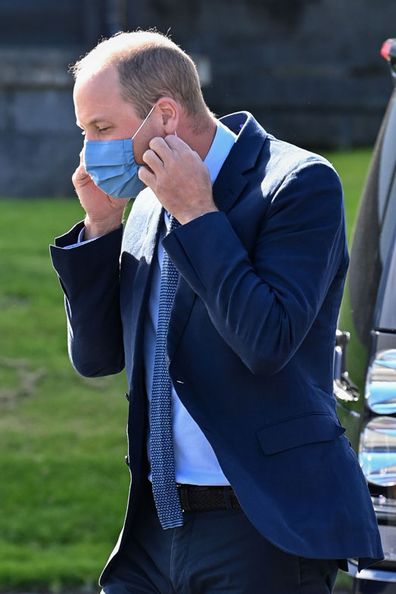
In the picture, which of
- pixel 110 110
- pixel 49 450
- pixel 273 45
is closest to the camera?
pixel 110 110

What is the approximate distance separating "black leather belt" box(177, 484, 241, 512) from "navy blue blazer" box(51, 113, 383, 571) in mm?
117

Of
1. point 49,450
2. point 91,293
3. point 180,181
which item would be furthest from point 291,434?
point 49,450

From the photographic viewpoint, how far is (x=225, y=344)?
2625 mm

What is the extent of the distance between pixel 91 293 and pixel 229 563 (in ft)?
2.32

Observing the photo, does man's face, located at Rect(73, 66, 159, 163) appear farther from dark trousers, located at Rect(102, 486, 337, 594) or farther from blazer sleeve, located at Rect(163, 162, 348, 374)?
dark trousers, located at Rect(102, 486, 337, 594)

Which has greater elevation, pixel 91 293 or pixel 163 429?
pixel 91 293

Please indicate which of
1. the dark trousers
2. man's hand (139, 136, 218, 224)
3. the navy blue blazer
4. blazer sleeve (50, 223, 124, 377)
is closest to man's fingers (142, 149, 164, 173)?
man's hand (139, 136, 218, 224)

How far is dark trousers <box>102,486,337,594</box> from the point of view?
8.70ft

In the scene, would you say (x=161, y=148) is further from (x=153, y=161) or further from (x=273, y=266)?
(x=273, y=266)

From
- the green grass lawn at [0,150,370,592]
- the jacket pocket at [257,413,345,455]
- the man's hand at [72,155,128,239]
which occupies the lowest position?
the green grass lawn at [0,150,370,592]

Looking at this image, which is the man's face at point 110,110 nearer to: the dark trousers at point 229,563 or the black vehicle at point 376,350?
the dark trousers at point 229,563

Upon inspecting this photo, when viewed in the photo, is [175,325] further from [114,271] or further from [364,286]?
[364,286]

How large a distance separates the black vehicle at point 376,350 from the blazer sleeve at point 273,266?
2.62 feet

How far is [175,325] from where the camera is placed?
267cm
